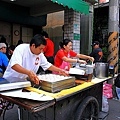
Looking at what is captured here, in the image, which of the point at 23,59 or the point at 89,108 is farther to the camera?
the point at 89,108

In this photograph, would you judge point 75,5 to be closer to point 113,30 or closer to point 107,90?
point 113,30

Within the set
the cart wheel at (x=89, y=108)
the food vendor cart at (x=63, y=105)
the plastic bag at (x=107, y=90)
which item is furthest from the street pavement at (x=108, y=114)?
the food vendor cart at (x=63, y=105)

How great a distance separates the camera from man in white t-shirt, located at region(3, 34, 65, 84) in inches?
97.3

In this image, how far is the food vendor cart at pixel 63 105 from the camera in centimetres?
196

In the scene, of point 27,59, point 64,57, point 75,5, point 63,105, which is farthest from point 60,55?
point 75,5

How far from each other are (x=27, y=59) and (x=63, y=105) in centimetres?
91

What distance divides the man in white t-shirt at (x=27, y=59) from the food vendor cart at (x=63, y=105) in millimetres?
246

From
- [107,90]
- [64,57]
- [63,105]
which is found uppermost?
[64,57]

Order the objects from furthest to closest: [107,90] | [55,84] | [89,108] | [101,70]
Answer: [107,90] → [101,70] → [89,108] → [55,84]

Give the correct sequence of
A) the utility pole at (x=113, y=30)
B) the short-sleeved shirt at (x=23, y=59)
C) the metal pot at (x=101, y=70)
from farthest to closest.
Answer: the utility pole at (x=113, y=30) → the metal pot at (x=101, y=70) → the short-sleeved shirt at (x=23, y=59)

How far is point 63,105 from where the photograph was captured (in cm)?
252

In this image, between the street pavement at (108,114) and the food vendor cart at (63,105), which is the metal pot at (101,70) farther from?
the street pavement at (108,114)

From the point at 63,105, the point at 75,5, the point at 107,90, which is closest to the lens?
the point at 63,105

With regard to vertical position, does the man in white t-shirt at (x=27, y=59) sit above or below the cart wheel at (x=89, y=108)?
above
